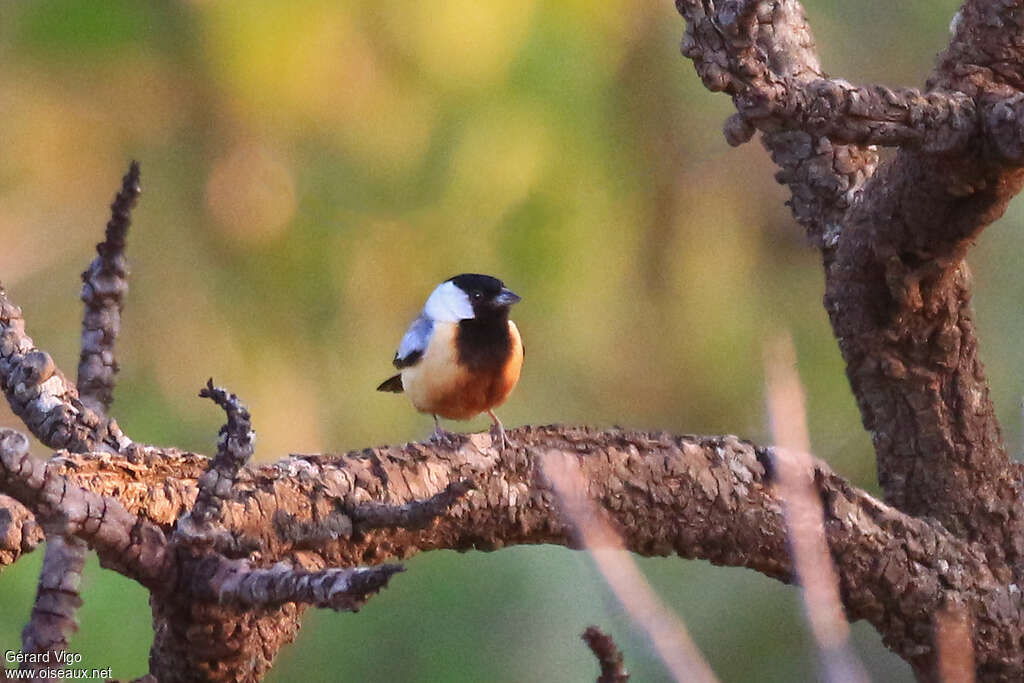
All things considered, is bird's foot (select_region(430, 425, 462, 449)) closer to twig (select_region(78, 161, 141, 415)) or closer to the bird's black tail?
twig (select_region(78, 161, 141, 415))

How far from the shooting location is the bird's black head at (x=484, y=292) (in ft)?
8.82

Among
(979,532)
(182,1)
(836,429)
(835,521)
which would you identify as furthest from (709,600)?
(182,1)

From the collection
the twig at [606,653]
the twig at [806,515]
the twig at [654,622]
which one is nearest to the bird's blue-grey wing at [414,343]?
the twig at [806,515]

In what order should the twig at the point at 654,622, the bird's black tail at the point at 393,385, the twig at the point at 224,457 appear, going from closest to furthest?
1. the twig at the point at 654,622
2. the twig at the point at 224,457
3. the bird's black tail at the point at 393,385

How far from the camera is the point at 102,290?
195 centimetres

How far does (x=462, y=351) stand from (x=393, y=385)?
10.6 inches

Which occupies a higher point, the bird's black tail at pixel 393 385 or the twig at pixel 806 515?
the bird's black tail at pixel 393 385

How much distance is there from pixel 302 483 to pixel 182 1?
121 centimetres

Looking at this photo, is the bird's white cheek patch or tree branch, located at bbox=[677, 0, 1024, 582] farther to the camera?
the bird's white cheek patch

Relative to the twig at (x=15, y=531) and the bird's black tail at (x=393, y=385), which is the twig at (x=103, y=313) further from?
the bird's black tail at (x=393, y=385)

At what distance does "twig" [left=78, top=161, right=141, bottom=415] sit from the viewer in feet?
6.24

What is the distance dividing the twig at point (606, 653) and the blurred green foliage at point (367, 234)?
47.2 inches

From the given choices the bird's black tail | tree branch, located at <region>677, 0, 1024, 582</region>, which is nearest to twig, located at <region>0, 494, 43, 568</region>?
tree branch, located at <region>677, 0, 1024, 582</region>

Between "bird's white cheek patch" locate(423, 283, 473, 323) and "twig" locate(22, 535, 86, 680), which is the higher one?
"bird's white cheek patch" locate(423, 283, 473, 323)
